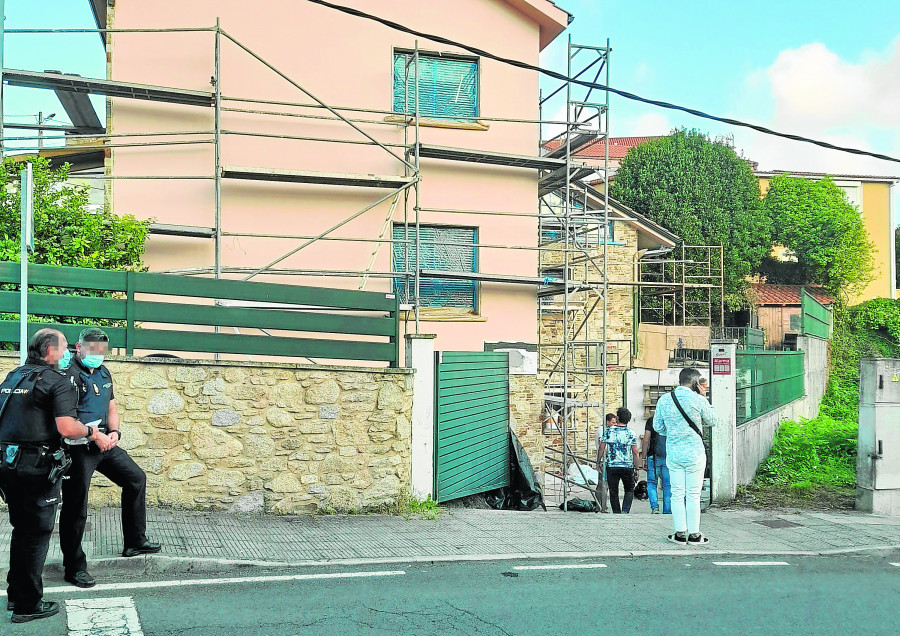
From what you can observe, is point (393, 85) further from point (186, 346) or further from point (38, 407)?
point (38, 407)

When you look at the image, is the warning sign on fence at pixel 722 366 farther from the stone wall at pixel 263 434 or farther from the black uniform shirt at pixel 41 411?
the black uniform shirt at pixel 41 411

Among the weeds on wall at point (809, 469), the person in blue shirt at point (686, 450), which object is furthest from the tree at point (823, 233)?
the person in blue shirt at point (686, 450)

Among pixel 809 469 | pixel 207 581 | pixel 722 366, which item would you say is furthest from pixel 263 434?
pixel 809 469

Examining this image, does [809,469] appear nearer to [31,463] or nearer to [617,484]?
[617,484]

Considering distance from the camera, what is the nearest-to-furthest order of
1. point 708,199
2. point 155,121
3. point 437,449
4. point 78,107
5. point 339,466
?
1. point 339,466
2. point 437,449
3. point 155,121
4. point 78,107
5. point 708,199

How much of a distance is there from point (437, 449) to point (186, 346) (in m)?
3.15

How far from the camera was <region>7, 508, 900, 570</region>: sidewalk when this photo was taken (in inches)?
280

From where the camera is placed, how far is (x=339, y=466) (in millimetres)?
9078

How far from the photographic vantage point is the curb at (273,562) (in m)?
6.32

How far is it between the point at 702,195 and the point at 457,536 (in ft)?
110

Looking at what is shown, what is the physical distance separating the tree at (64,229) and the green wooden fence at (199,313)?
35.9 inches

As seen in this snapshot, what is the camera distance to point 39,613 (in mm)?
5164

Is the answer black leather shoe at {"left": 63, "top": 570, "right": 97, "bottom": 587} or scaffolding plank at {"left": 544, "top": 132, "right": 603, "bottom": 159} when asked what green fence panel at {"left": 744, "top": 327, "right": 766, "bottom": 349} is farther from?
black leather shoe at {"left": 63, "top": 570, "right": 97, "bottom": 587}

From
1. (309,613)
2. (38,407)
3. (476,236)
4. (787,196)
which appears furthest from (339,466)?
(787,196)
